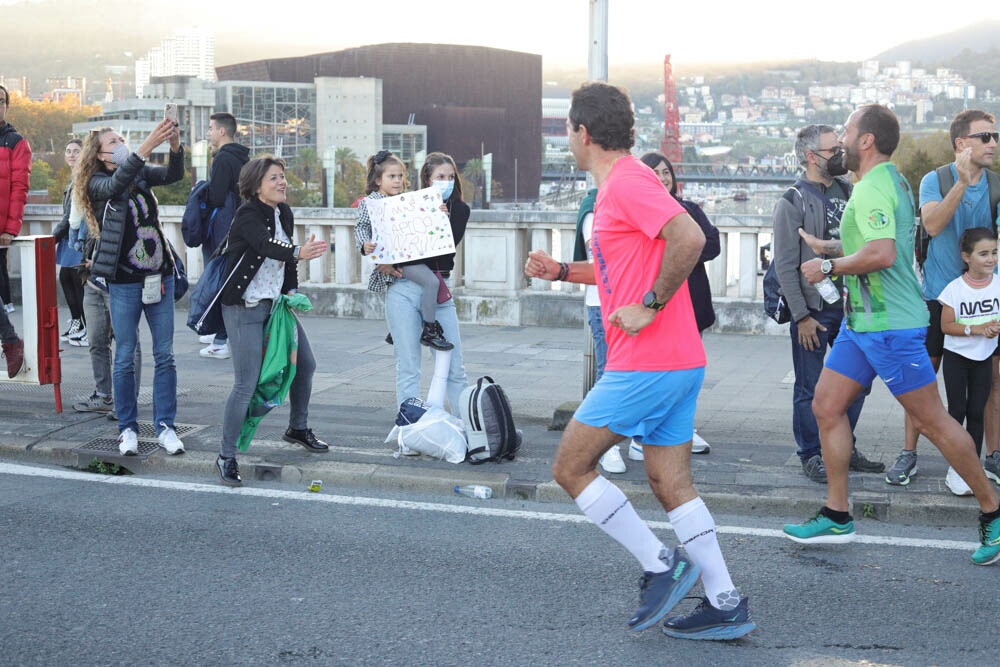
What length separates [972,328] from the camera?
613 centimetres

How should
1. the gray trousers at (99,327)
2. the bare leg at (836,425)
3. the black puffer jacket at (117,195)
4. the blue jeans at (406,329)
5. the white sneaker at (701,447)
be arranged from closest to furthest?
the bare leg at (836,425)
the black puffer jacket at (117,195)
the white sneaker at (701,447)
the blue jeans at (406,329)
the gray trousers at (99,327)

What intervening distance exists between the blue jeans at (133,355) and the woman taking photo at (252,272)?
0.73m

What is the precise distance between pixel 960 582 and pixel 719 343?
682 cm

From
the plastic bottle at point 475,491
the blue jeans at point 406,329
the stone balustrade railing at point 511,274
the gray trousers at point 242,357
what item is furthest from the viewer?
the stone balustrade railing at point 511,274

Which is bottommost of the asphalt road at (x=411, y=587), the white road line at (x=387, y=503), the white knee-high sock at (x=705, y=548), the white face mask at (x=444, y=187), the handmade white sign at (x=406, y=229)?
the white road line at (x=387, y=503)

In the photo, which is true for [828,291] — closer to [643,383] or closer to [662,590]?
[643,383]

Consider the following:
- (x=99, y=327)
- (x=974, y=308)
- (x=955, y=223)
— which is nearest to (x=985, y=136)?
(x=955, y=223)

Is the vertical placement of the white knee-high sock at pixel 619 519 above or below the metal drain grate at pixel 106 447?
above

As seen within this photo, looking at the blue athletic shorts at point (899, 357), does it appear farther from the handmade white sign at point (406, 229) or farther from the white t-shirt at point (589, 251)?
the handmade white sign at point (406, 229)

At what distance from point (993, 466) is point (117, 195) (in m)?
5.09

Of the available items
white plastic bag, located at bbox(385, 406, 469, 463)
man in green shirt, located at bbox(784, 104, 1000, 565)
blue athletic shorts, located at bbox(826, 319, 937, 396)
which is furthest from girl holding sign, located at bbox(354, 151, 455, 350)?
blue athletic shorts, located at bbox(826, 319, 937, 396)

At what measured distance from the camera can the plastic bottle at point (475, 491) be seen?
6.39 metres

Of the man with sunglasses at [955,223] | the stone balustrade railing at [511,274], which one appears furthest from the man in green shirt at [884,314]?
the stone balustrade railing at [511,274]

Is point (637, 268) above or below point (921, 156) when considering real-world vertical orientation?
below
